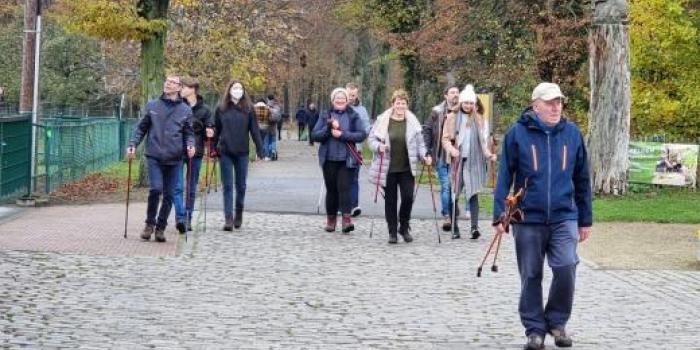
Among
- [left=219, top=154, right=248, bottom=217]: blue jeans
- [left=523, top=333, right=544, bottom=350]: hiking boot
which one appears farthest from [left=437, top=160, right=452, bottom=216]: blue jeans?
[left=523, top=333, right=544, bottom=350]: hiking boot

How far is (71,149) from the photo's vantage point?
2395 cm

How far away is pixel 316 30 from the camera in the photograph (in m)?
55.8

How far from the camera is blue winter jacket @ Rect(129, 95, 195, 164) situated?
561 inches

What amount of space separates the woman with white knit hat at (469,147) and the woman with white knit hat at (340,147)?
1.11 metres

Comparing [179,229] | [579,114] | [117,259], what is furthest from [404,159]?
[579,114]

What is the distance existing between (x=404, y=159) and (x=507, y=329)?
5953mm

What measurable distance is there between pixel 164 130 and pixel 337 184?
2746mm

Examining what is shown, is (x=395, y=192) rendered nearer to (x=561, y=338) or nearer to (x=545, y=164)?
(x=545, y=164)

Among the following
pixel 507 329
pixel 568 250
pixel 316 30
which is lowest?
pixel 507 329

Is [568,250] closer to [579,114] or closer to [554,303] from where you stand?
[554,303]

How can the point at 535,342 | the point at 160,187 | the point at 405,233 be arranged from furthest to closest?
the point at 405,233, the point at 160,187, the point at 535,342

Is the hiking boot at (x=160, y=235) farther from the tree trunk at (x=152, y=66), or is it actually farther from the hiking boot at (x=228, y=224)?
the tree trunk at (x=152, y=66)

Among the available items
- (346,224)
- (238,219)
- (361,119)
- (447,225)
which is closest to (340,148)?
(361,119)

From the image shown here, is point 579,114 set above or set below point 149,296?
above
